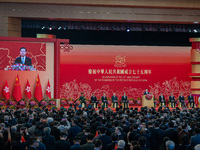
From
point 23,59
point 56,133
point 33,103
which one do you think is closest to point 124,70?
point 23,59

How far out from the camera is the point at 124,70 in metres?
23.4

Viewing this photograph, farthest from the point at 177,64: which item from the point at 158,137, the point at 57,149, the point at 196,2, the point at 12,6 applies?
the point at 57,149

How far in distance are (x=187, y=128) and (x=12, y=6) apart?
1543cm

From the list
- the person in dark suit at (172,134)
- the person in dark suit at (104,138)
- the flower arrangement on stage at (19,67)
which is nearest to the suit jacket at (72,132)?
the person in dark suit at (104,138)

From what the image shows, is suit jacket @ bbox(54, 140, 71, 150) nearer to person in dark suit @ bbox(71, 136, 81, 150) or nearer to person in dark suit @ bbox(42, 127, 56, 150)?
person in dark suit @ bbox(71, 136, 81, 150)

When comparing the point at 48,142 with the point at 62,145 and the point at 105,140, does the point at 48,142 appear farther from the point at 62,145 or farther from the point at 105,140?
the point at 105,140

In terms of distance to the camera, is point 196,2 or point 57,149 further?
point 196,2

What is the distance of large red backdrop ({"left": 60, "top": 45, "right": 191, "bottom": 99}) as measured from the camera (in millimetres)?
22969

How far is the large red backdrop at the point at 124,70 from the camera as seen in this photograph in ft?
75.4

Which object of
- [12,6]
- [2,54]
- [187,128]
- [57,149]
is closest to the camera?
[57,149]

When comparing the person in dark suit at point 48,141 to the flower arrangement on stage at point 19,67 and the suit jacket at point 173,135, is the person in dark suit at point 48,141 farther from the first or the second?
the flower arrangement on stage at point 19,67

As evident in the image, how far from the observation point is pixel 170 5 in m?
20.9

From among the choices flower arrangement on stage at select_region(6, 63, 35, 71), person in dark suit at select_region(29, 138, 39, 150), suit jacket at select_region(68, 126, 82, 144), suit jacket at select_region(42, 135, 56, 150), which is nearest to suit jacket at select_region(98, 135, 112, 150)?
suit jacket at select_region(42, 135, 56, 150)

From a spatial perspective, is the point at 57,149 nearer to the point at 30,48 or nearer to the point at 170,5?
the point at 30,48
